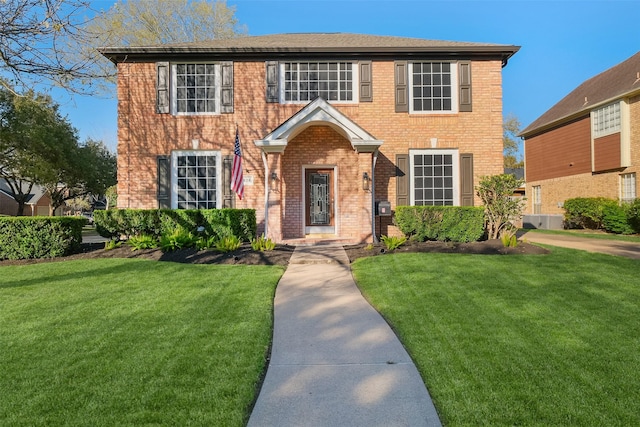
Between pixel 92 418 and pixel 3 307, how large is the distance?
365cm

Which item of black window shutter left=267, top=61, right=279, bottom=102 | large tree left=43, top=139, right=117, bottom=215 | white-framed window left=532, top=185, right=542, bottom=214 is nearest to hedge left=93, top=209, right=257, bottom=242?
black window shutter left=267, top=61, right=279, bottom=102

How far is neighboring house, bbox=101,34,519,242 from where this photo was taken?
1144cm

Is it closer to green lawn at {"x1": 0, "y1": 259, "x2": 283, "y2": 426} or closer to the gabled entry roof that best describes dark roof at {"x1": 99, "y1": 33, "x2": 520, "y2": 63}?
the gabled entry roof

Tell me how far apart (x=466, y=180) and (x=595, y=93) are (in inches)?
559

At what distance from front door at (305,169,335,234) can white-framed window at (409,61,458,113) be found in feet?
11.9

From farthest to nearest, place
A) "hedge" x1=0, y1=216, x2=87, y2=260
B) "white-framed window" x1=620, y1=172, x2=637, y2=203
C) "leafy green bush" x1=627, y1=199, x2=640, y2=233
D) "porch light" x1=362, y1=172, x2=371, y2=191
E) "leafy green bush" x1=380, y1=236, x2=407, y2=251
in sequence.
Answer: "white-framed window" x1=620, y1=172, x2=637, y2=203 < "leafy green bush" x1=627, y1=199, x2=640, y2=233 < "porch light" x1=362, y1=172, x2=371, y2=191 < "leafy green bush" x1=380, y1=236, x2=407, y2=251 < "hedge" x1=0, y1=216, x2=87, y2=260

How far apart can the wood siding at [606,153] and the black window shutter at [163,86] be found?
19916 mm

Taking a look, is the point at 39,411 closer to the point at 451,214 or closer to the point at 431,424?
the point at 431,424

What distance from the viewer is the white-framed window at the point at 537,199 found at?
77.2 ft

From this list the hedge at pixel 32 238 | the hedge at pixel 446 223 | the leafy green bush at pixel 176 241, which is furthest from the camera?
the hedge at pixel 446 223

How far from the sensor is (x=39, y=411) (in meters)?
2.38

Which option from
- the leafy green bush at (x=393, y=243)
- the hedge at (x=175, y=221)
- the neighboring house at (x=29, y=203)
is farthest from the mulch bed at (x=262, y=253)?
the neighboring house at (x=29, y=203)

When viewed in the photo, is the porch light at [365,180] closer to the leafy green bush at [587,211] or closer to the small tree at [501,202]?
the small tree at [501,202]

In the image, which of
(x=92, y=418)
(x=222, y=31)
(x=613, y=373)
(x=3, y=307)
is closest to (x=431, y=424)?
(x=613, y=373)
